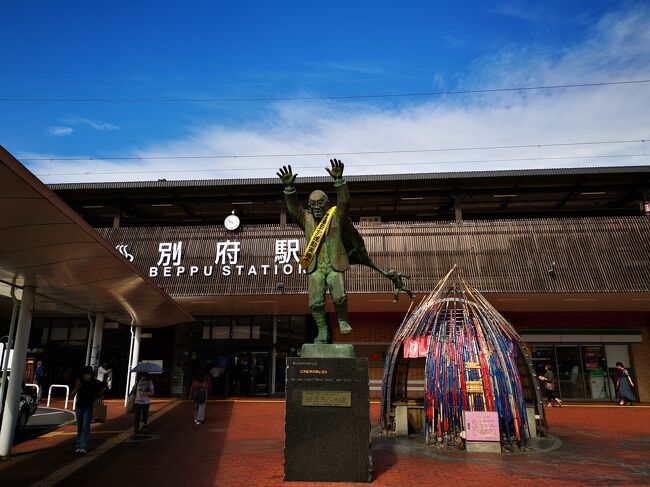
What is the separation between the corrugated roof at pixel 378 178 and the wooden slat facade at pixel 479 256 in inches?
115

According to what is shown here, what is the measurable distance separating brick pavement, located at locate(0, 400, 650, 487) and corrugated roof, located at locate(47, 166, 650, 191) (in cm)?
1100

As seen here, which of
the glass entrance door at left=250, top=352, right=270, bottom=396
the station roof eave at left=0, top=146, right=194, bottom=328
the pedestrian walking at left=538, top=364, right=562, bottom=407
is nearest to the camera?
the station roof eave at left=0, top=146, right=194, bottom=328

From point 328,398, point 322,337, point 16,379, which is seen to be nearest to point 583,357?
point 322,337

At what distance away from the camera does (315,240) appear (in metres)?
7.44

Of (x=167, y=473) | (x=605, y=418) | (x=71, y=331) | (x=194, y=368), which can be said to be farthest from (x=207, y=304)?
(x=605, y=418)

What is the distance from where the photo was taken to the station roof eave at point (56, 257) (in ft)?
17.5

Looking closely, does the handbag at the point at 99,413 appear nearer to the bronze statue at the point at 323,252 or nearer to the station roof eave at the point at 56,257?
the station roof eave at the point at 56,257

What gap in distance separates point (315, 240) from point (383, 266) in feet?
36.3

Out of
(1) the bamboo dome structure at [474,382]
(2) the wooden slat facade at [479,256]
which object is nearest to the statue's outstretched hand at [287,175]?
(1) the bamboo dome structure at [474,382]

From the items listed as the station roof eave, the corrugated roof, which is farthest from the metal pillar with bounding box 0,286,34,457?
the corrugated roof

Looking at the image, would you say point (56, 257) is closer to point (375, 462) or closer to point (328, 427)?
point (328, 427)

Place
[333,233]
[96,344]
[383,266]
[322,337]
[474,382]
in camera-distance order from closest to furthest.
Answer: [322,337], [333,233], [474,382], [96,344], [383,266]

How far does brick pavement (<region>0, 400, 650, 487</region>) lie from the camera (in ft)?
23.2

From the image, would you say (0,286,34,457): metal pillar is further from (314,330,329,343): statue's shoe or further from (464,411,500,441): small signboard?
(464,411,500,441): small signboard
